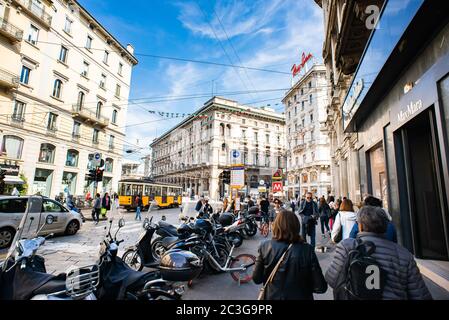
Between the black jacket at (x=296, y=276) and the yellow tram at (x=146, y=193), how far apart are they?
19.3 m

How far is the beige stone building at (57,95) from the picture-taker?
17.0 m

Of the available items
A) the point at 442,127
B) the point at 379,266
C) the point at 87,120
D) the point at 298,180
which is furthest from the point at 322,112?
the point at 379,266

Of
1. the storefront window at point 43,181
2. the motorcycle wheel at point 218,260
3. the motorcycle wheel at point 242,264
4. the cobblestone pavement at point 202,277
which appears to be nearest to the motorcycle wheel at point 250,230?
the cobblestone pavement at point 202,277

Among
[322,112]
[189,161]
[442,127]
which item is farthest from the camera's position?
[189,161]

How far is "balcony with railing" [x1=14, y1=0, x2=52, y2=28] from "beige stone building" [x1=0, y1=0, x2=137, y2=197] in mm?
78

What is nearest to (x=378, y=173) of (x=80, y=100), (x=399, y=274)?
(x=399, y=274)

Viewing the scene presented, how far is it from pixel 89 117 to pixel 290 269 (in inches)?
1012

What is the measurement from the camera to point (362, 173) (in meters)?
9.65

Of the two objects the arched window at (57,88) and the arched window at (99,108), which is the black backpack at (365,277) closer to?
the arched window at (57,88)

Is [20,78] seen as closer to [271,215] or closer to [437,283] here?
[271,215]

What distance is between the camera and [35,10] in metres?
18.6

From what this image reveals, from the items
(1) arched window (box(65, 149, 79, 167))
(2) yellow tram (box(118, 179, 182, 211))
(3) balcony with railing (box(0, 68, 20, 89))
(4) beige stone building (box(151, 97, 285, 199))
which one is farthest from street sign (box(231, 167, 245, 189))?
(4) beige stone building (box(151, 97, 285, 199))

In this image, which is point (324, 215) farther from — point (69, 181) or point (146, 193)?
point (69, 181)

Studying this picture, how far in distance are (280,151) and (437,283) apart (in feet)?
171
